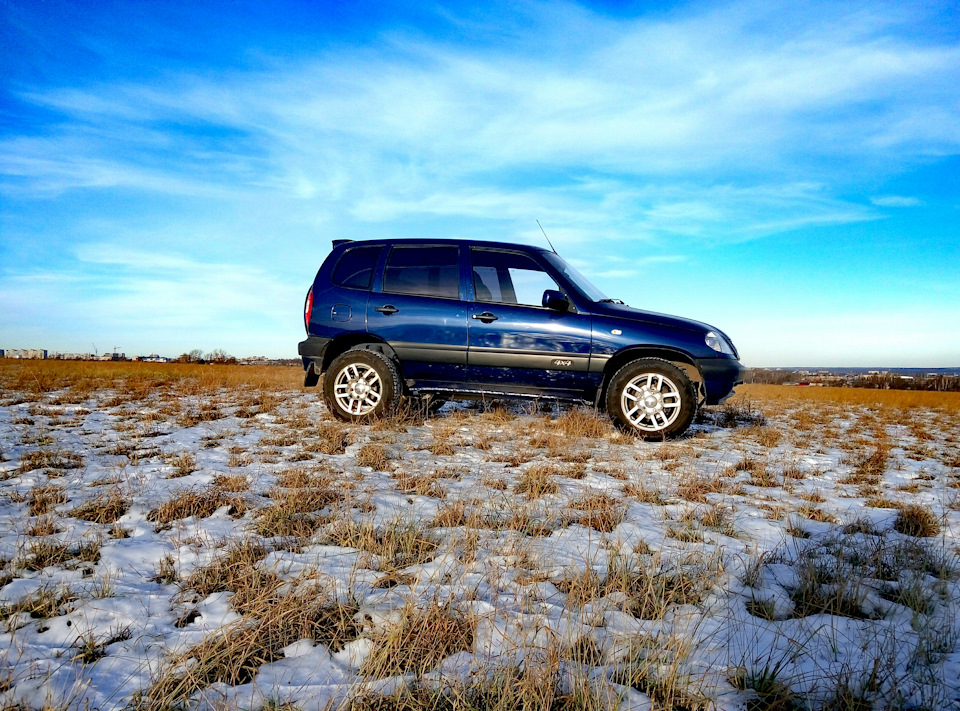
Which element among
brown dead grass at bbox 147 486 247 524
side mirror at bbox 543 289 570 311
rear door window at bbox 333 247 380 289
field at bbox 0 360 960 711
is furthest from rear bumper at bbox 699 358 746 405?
brown dead grass at bbox 147 486 247 524

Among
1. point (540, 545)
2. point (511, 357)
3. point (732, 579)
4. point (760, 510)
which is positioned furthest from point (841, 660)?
point (511, 357)

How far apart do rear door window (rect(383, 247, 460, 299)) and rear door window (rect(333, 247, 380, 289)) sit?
202mm

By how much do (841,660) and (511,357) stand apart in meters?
4.15

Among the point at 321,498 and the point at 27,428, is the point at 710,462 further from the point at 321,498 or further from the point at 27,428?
the point at 27,428

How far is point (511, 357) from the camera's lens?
5.59 meters

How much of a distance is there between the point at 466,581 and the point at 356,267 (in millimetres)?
4658

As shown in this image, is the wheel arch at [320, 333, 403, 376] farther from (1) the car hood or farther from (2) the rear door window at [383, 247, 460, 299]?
(1) the car hood

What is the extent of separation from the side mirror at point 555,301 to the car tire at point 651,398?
0.90 meters

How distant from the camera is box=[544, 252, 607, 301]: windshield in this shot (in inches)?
225

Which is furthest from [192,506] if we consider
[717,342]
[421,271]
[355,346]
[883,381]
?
[883,381]

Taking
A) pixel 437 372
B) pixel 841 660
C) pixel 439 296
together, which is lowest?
pixel 841 660

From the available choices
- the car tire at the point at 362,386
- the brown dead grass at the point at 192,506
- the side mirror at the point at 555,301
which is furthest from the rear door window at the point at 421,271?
the brown dead grass at the point at 192,506

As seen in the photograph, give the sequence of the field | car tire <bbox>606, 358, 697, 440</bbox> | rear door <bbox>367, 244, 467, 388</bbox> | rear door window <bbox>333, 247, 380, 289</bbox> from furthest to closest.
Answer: rear door window <bbox>333, 247, 380, 289</bbox>, rear door <bbox>367, 244, 467, 388</bbox>, car tire <bbox>606, 358, 697, 440</bbox>, the field

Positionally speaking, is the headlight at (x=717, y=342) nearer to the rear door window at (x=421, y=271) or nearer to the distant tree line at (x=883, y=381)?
the rear door window at (x=421, y=271)
